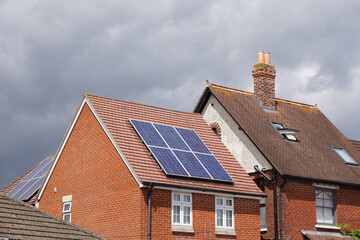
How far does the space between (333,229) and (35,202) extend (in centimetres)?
1514

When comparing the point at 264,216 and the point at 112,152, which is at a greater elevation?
the point at 112,152

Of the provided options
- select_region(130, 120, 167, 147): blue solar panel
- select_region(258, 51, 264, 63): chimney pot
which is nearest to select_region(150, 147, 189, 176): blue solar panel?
select_region(130, 120, 167, 147): blue solar panel

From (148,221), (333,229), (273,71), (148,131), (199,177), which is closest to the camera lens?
(148,221)

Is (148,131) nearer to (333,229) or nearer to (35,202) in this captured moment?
(35,202)

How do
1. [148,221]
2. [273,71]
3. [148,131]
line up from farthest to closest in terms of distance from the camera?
[273,71] < [148,131] < [148,221]

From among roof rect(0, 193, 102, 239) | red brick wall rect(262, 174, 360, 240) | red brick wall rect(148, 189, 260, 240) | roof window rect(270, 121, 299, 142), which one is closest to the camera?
roof rect(0, 193, 102, 239)

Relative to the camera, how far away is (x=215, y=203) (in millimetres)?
26031

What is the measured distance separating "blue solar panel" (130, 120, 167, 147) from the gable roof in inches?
9.0

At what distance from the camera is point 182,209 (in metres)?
25.0

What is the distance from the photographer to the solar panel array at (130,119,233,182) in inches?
1006

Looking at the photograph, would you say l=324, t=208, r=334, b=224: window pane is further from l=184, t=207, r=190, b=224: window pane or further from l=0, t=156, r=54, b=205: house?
l=0, t=156, r=54, b=205: house

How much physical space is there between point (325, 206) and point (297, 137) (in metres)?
4.47

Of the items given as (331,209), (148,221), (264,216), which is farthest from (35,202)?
(331,209)

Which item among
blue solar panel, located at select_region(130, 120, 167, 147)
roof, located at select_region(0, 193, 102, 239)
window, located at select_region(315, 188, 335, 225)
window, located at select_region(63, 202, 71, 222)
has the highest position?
blue solar panel, located at select_region(130, 120, 167, 147)
